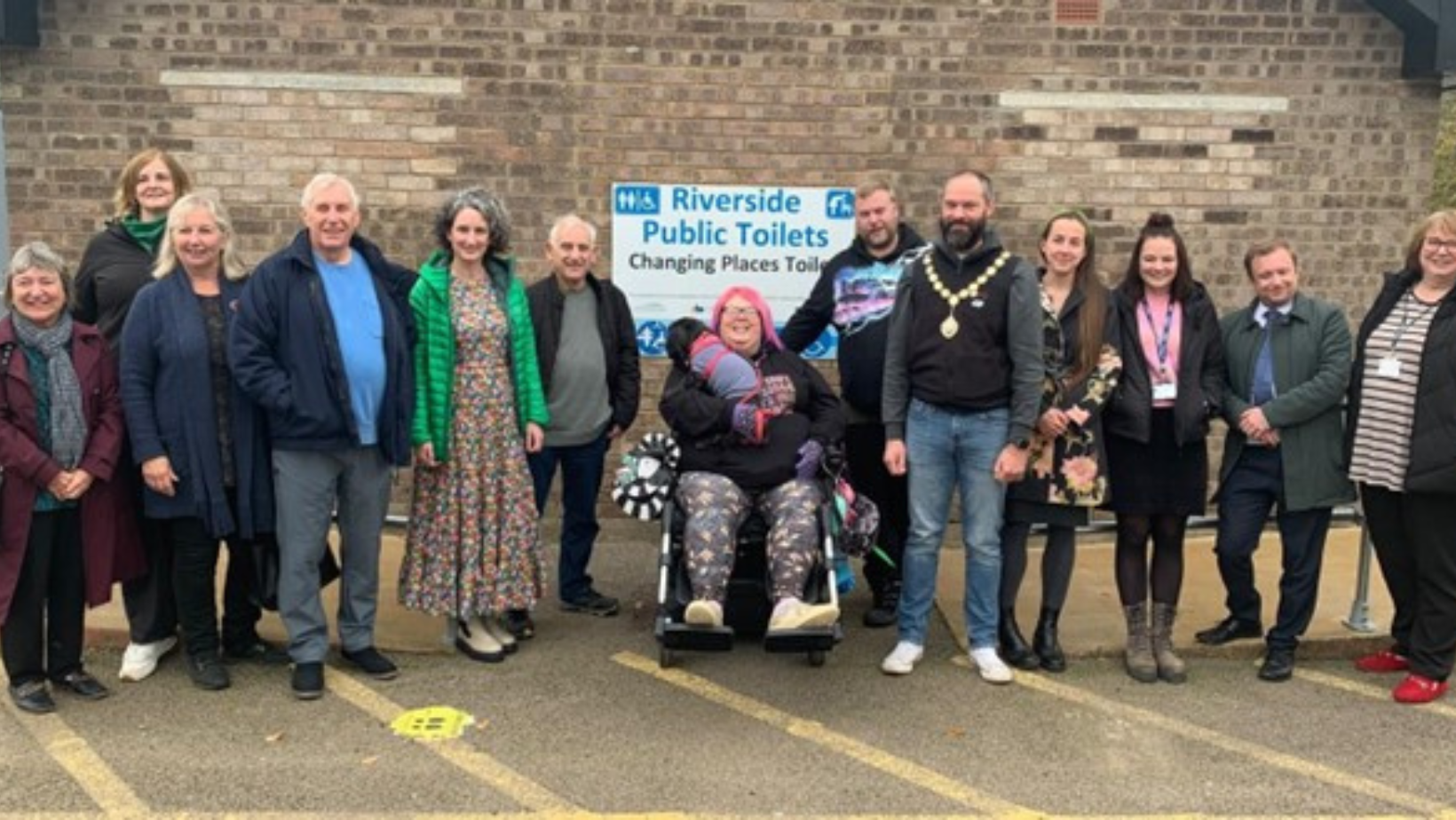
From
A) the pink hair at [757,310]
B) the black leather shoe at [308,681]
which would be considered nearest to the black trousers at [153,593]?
the black leather shoe at [308,681]

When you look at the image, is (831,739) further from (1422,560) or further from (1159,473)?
(1422,560)

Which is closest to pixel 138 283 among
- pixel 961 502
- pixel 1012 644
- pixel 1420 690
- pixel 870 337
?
pixel 870 337

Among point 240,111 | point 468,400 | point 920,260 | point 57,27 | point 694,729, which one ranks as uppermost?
point 57,27

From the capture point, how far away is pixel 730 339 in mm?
4961

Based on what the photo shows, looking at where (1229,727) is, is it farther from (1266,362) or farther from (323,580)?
(323,580)

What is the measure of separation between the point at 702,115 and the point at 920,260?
277 cm

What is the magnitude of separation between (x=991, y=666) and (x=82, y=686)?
3441mm

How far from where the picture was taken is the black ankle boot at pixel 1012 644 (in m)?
4.90

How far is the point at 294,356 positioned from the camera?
14.0ft

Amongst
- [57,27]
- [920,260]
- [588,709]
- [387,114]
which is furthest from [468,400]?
[57,27]

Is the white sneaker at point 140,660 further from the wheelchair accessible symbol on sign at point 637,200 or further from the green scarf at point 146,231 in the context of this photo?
the wheelchair accessible symbol on sign at point 637,200

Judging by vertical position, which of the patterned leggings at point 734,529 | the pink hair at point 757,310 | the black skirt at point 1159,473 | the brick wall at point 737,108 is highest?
the brick wall at point 737,108

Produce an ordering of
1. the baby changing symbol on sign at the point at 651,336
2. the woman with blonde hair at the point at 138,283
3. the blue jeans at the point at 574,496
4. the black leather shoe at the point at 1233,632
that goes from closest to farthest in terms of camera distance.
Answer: the woman with blonde hair at the point at 138,283 → the black leather shoe at the point at 1233,632 → the blue jeans at the point at 574,496 → the baby changing symbol on sign at the point at 651,336

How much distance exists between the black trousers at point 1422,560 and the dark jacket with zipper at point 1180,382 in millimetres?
779
